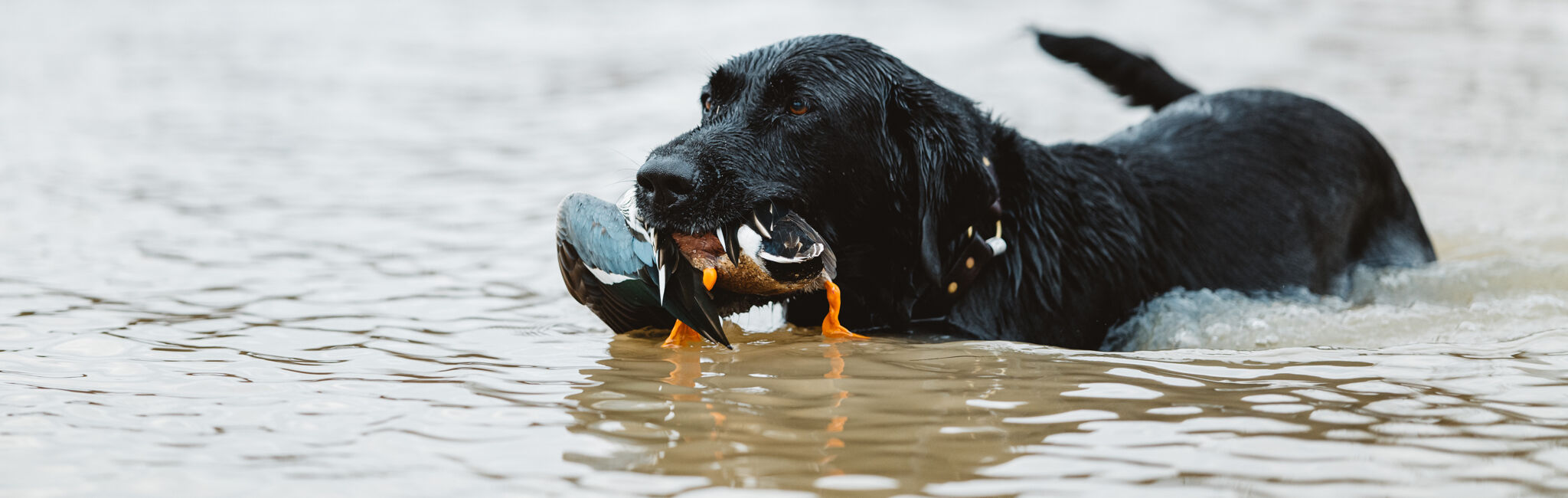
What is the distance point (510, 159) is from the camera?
8062mm

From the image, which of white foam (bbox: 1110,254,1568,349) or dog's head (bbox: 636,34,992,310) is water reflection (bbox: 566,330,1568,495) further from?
white foam (bbox: 1110,254,1568,349)

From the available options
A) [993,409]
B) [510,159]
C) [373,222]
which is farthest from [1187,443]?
[510,159]

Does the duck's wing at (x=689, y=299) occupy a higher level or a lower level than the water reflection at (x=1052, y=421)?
higher

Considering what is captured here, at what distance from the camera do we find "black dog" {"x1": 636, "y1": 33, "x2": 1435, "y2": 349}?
338 cm

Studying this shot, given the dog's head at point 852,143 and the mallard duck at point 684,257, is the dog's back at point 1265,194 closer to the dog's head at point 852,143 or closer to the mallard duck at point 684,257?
the dog's head at point 852,143

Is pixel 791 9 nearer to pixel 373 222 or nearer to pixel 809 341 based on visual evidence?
pixel 373 222

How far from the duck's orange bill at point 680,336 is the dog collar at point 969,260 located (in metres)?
0.66

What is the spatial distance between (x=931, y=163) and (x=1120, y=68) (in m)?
2.02

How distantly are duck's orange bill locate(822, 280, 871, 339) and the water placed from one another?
0.08m

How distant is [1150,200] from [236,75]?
956cm

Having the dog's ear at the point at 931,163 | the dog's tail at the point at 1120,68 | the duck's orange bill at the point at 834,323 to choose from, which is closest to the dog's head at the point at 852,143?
the dog's ear at the point at 931,163

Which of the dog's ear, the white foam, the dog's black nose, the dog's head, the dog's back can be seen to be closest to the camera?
the dog's black nose

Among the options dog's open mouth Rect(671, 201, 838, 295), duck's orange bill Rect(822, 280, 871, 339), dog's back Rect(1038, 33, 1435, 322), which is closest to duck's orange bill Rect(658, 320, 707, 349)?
dog's open mouth Rect(671, 201, 838, 295)

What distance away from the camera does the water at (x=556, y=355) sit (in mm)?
2281
